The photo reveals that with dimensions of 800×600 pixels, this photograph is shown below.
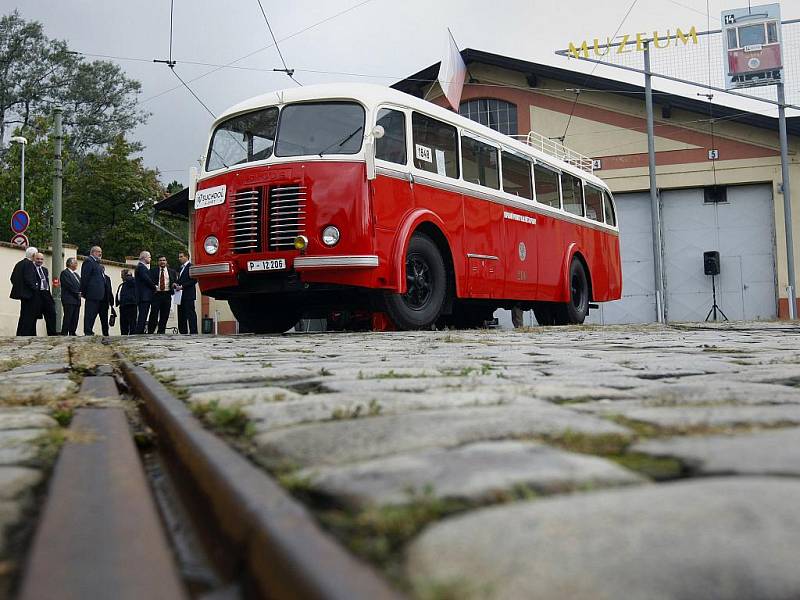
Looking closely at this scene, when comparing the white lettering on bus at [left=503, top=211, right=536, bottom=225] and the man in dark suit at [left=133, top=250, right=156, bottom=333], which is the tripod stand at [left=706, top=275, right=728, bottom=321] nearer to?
the white lettering on bus at [left=503, top=211, right=536, bottom=225]

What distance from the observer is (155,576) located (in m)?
0.97

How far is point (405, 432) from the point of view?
5.90 feet

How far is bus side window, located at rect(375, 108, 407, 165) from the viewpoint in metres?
9.33

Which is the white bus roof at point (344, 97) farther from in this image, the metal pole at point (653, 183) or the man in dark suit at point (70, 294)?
the metal pole at point (653, 183)

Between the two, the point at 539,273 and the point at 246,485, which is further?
the point at 539,273

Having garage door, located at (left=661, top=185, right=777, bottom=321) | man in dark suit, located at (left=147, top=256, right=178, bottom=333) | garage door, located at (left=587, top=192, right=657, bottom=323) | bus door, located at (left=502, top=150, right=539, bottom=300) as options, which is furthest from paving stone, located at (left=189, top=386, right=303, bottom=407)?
garage door, located at (left=661, top=185, right=777, bottom=321)

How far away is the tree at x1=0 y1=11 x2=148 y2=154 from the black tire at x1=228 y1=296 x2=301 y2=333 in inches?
1627

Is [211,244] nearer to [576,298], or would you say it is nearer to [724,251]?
[576,298]

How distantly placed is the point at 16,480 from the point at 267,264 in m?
7.50

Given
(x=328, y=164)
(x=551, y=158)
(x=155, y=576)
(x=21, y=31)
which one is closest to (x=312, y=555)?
(x=155, y=576)

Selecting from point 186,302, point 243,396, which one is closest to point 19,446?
point 243,396

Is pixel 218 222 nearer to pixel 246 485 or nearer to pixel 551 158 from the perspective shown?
pixel 551 158

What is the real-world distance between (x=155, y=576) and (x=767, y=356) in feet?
13.7

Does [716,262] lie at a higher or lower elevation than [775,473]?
higher
